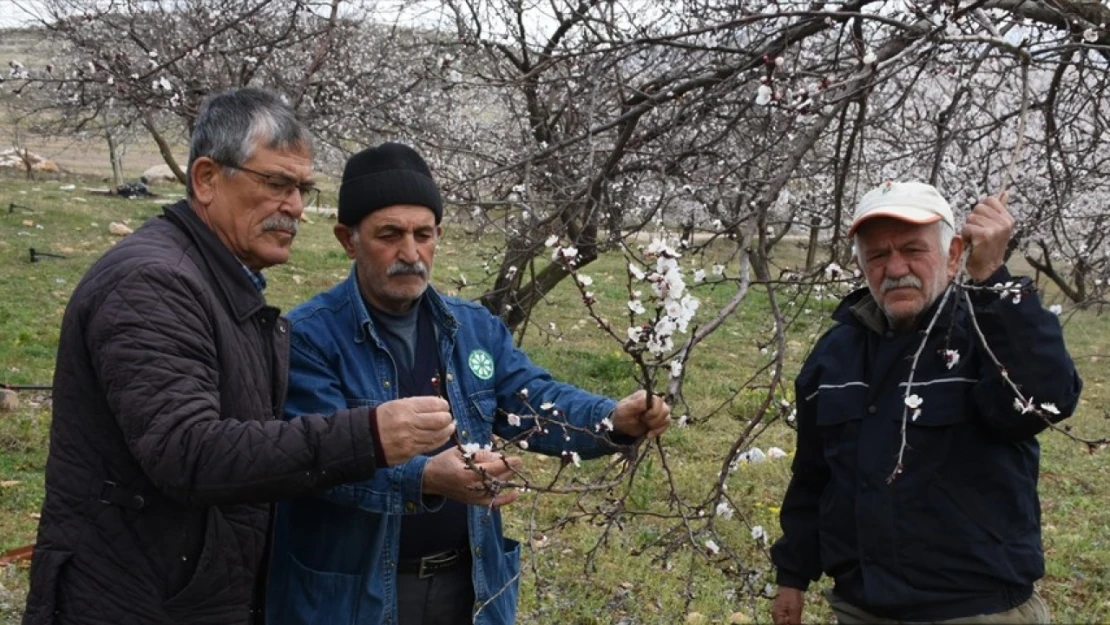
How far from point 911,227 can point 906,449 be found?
0.51m

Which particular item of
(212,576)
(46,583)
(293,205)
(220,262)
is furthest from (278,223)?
(46,583)

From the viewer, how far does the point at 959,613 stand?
90.6 inches

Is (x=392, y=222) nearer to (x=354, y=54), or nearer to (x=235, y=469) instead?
(x=235, y=469)

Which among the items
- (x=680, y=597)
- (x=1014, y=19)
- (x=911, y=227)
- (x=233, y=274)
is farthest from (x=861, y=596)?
(x=680, y=597)

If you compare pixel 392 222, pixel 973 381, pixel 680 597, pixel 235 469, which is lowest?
pixel 680 597

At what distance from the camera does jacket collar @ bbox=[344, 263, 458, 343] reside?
2.55 m

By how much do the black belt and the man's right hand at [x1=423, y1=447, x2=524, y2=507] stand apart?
0.84ft

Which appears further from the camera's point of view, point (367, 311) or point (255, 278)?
point (367, 311)

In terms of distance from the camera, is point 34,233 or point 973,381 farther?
point 34,233

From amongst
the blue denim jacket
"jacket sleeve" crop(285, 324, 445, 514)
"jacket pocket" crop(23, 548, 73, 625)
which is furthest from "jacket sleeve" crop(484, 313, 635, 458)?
"jacket pocket" crop(23, 548, 73, 625)

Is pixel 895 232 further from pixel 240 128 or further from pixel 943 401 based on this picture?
pixel 240 128

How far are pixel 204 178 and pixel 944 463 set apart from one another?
175 cm

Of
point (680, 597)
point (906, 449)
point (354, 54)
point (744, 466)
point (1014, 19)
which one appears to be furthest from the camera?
point (354, 54)

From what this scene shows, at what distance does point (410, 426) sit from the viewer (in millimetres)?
1981
